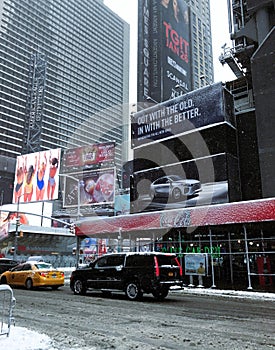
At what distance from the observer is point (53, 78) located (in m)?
160

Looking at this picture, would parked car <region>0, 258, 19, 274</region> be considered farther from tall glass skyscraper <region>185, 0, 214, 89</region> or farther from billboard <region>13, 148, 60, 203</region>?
tall glass skyscraper <region>185, 0, 214, 89</region>

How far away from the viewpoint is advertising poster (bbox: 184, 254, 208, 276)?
19391 millimetres

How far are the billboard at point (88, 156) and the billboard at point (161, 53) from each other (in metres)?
17.9

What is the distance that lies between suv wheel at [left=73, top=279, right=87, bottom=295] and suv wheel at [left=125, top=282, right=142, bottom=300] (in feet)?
8.50

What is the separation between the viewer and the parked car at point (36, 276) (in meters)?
17.5

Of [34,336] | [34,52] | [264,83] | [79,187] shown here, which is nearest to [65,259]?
[79,187]

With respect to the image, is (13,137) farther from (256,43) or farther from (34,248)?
(256,43)

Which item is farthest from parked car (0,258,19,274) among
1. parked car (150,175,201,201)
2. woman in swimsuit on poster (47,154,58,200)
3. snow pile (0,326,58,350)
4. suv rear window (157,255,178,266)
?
woman in swimsuit on poster (47,154,58,200)

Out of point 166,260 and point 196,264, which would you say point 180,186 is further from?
point 166,260

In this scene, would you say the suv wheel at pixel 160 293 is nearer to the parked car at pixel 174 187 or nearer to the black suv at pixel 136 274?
the black suv at pixel 136 274

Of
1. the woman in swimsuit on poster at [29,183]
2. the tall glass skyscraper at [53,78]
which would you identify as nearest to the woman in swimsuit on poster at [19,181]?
the woman in swimsuit on poster at [29,183]

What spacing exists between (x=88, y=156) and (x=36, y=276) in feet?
136

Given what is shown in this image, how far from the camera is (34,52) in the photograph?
153750mm

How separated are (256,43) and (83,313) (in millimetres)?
26674
